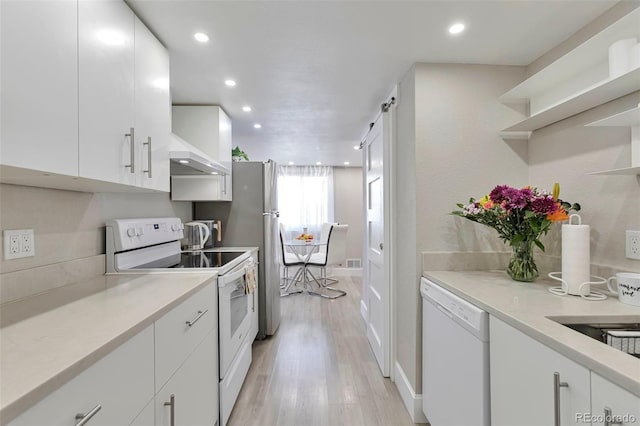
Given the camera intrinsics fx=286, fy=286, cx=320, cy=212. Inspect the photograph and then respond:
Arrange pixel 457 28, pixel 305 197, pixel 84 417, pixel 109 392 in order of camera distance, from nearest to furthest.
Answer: pixel 84 417
pixel 109 392
pixel 457 28
pixel 305 197

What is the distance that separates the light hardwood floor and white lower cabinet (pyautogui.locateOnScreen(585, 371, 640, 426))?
4.30 ft

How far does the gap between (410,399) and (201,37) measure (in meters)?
2.50

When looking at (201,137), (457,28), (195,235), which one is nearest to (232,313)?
(195,235)

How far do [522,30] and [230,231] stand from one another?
2.66 metres

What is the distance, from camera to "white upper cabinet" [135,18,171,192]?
4.59 ft

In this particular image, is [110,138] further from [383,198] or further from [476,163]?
[476,163]

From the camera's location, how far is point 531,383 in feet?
3.09

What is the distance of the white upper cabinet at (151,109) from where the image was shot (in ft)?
4.59

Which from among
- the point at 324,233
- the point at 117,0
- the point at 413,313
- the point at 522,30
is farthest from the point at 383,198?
the point at 324,233

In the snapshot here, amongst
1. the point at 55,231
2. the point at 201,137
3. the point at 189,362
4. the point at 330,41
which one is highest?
the point at 330,41

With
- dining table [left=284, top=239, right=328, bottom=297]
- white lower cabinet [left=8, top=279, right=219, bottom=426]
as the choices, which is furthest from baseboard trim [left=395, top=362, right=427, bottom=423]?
dining table [left=284, top=239, right=328, bottom=297]

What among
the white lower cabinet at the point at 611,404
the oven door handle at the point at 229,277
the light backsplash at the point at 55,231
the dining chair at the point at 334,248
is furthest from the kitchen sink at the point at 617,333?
the dining chair at the point at 334,248

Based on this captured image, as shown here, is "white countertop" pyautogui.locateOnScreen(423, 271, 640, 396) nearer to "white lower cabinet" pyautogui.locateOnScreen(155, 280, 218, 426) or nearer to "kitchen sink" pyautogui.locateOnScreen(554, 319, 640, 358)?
"kitchen sink" pyautogui.locateOnScreen(554, 319, 640, 358)

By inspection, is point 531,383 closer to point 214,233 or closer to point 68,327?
point 68,327
